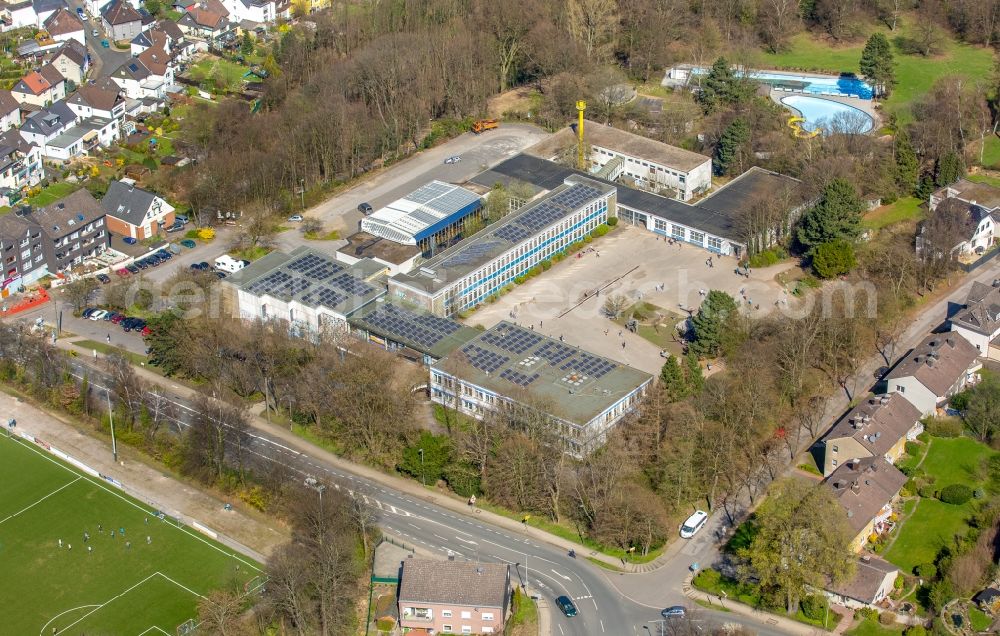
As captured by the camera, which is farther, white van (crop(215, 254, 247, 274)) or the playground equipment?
the playground equipment

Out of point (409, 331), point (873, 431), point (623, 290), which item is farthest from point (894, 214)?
point (409, 331)

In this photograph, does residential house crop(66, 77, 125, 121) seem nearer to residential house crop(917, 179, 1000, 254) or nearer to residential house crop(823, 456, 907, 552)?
residential house crop(917, 179, 1000, 254)

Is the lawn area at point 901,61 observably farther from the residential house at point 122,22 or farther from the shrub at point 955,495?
the residential house at point 122,22

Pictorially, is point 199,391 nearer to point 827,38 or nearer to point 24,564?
point 24,564

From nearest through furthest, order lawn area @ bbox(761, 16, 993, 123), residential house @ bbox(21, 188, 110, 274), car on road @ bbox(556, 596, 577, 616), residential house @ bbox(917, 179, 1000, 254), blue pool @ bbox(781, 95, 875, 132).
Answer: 1. car on road @ bbox(556, 596, 577, 616)
2. residential house @ bbox(917, 179, 1000, 254)
3. residential house @ bbox(21, 188, 110, 274)
4. blue pool @ bbox(781, 95, 875, 132)
5. lawn area @ bbox(761, 16, 993, 123)

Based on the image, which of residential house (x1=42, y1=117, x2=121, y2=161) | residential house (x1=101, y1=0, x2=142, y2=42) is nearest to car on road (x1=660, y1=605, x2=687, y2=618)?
residential house (x1=42, y1=117, x2=121, y2=161)

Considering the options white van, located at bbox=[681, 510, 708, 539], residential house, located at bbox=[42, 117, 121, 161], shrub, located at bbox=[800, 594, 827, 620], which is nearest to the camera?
shrub, located at bbox=[800, 594, 827, 620]

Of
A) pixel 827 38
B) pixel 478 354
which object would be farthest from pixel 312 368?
pixel 827 38

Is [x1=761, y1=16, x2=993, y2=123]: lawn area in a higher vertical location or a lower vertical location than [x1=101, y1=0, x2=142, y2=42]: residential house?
higher
